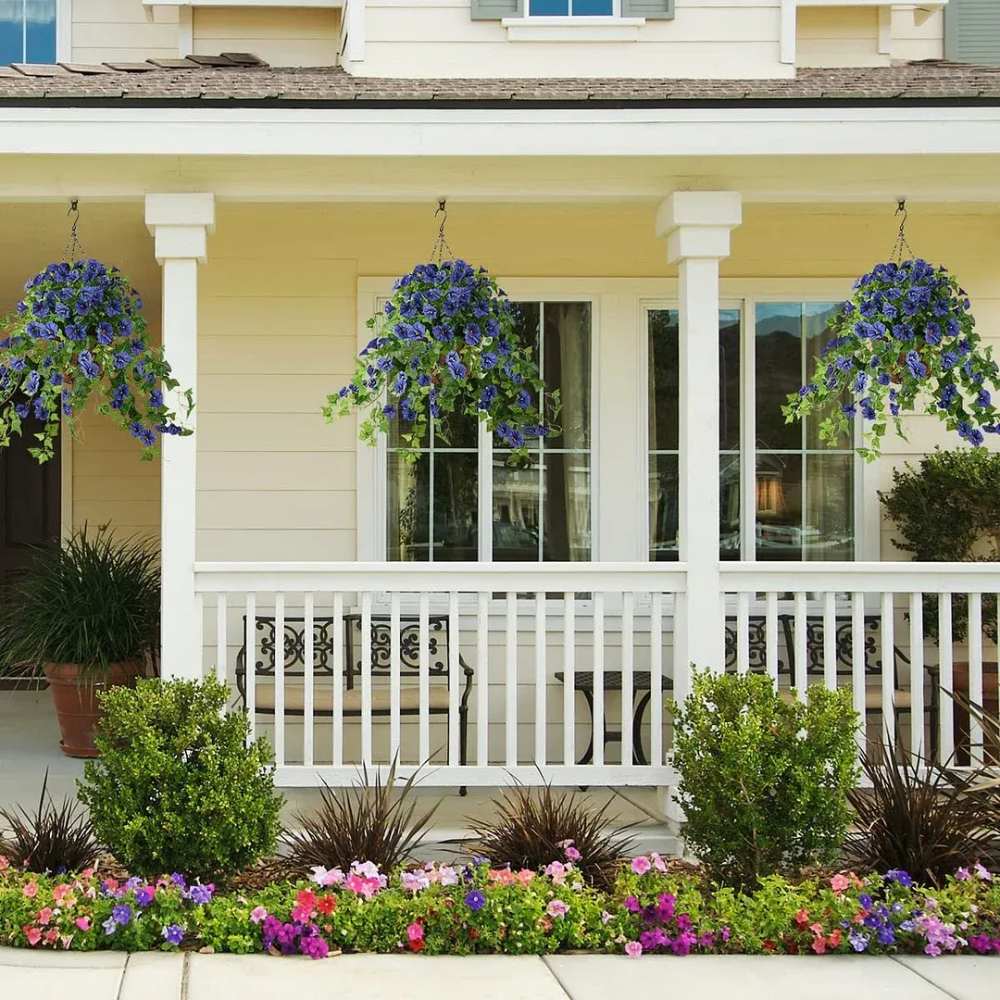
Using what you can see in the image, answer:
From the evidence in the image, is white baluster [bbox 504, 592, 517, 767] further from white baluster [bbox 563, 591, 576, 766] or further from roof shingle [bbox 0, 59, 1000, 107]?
roof shingle [bbox 0, 59, 1000, 107]

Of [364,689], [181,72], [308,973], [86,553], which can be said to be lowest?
[308,973]

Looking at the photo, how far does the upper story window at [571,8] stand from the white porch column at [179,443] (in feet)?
7.51

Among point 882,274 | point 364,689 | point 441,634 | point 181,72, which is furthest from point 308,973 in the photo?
point 181,72

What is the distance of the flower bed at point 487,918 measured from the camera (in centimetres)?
403

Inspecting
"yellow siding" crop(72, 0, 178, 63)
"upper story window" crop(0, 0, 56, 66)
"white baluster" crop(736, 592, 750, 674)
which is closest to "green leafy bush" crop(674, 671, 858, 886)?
"white baluster" crop(736, 592, 750, 674)

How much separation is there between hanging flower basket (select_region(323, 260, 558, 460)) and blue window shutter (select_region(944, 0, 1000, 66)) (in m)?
3.82

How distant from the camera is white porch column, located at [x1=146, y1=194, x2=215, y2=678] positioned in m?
5.02

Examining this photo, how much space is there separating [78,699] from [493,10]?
409 centimetres

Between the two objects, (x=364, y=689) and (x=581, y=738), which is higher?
(x=364, y=689)

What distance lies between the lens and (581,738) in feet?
21.4

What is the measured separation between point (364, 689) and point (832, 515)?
2.80 meters

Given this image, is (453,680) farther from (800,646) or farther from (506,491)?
(506,491)

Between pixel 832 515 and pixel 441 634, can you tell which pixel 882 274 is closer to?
pixel 832 515

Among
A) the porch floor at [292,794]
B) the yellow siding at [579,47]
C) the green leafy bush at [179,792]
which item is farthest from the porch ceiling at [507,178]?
the porch floor at [292,794]
